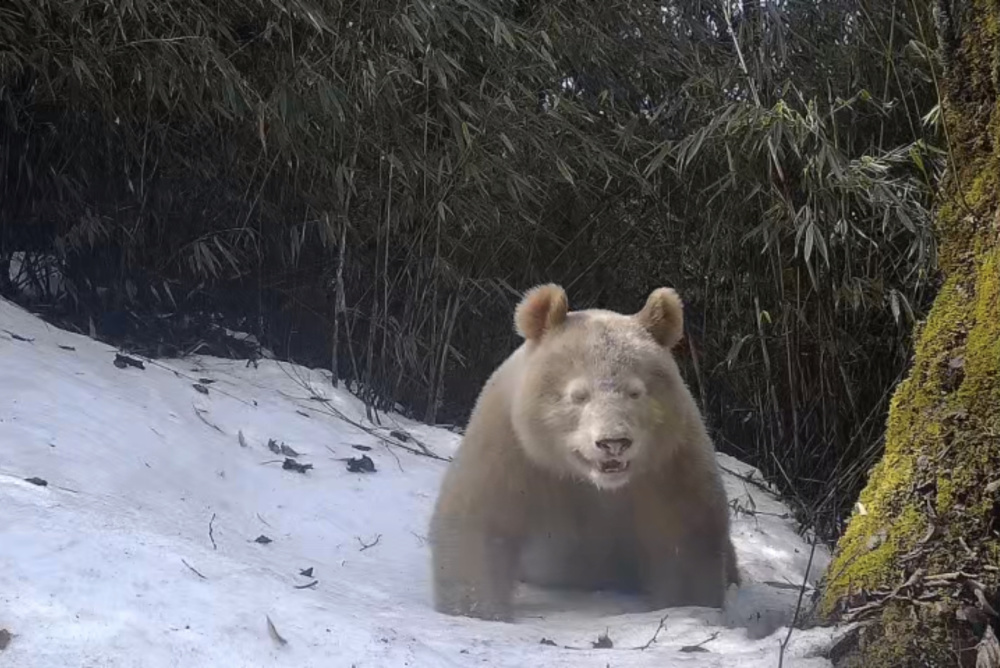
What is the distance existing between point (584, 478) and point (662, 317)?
663 mm

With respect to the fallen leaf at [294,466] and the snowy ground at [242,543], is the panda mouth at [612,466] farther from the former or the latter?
the fallen leaf at [294,466]

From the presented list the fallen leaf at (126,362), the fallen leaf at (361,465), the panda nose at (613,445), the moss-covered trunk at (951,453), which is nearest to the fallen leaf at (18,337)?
the fallen leaf at (126,362)

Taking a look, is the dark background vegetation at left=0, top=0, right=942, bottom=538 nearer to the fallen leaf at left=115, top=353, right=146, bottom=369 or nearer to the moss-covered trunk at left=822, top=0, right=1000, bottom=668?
the fallen leaf at left=115, top=353, right=146, bottom=369

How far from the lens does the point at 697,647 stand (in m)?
2.80

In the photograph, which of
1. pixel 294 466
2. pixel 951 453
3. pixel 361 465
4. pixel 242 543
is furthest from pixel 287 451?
pixel 951 453

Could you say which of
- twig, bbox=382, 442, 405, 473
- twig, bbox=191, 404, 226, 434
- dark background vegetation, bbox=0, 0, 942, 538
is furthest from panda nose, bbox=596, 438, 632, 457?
twig, bbox=191, 404, 226, 434

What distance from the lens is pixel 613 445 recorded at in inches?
133

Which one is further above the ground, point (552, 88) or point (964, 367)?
point (552, 88)

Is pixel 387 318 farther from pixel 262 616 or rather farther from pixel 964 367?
pixel 964 367

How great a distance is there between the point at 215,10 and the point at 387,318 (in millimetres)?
2001

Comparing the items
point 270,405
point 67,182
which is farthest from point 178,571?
point 67,182

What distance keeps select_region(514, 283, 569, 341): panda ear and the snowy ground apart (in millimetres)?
999

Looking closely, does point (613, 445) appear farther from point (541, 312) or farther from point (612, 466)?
point (541, 312)

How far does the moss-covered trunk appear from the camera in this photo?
223 cm
